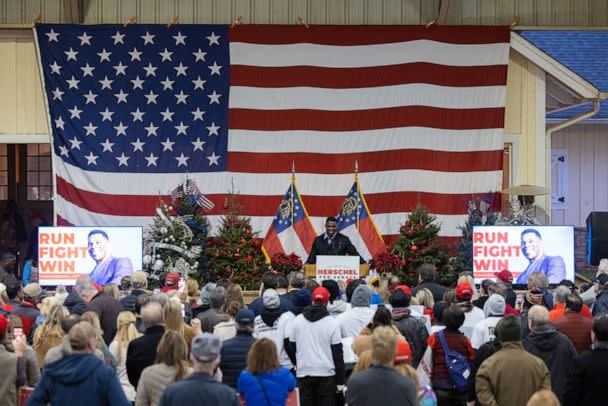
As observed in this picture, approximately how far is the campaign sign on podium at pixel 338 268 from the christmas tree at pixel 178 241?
10.9 ft

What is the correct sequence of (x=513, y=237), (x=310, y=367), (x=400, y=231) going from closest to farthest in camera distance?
(x=310, y=367) → (x=513, y=237) → (x=400, y=231)

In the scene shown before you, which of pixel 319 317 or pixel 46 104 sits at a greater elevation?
pixel 46 104

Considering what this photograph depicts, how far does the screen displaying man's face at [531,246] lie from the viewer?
56.6 feet

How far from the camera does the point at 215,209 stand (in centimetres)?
1934

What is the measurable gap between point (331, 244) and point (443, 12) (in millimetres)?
5496

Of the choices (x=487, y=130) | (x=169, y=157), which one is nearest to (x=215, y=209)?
(x=169, y=157)

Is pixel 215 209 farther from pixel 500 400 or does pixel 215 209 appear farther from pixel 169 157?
pixel 500 400

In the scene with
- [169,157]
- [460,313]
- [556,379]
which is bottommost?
[556,379]

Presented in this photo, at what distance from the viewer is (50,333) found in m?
8.77

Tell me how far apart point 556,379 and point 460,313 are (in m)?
0.96

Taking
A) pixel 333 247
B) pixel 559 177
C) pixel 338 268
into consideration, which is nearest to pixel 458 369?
pixel 338 268

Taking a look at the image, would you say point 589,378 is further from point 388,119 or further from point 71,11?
point 71,11

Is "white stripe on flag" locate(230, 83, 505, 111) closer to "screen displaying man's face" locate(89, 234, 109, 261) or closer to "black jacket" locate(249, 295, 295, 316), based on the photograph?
"screen displaying man's face" locate(89, 234, 109, 261)

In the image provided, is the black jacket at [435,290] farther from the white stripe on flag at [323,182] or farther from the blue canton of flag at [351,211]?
the white stripe on flag at [323,182]
